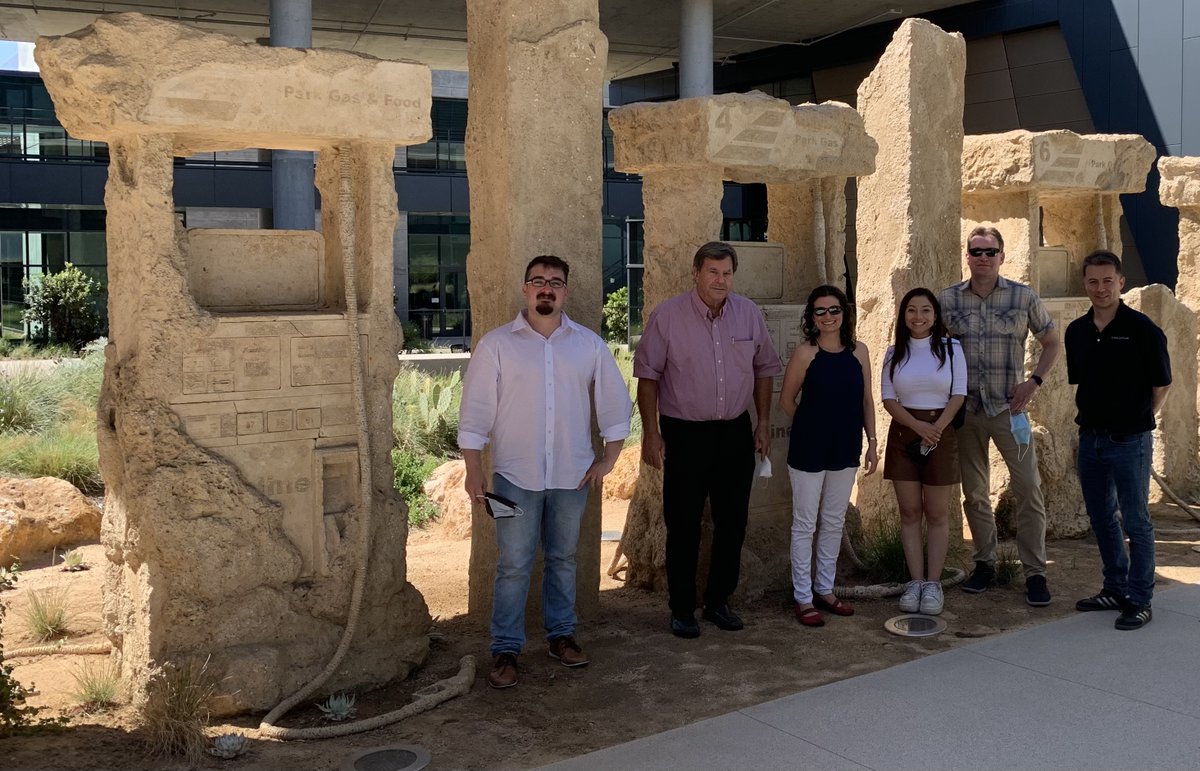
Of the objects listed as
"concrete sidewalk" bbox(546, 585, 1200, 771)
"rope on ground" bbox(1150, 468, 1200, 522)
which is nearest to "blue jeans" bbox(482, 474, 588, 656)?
"concrete sidewalk" bbox(546, 585, 1200, 771)

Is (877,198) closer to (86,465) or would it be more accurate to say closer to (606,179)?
(86,465)

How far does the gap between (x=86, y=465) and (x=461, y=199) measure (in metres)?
16.1

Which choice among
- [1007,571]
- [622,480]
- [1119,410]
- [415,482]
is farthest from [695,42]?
[1119,410]

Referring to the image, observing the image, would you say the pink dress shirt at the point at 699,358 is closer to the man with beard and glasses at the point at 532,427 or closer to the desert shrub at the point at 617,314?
the man with beard and glasses at the point at 532,427

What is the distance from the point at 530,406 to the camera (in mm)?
4906

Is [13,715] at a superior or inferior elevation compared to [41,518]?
inferior

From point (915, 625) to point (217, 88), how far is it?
4.09 m

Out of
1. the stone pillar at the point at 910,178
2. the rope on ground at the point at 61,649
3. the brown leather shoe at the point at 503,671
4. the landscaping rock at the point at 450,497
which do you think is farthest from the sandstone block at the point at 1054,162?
the rope on ground at the point at 61,649

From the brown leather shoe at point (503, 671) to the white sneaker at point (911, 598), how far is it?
219 cm

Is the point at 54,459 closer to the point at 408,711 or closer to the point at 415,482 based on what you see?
the point at 415,482

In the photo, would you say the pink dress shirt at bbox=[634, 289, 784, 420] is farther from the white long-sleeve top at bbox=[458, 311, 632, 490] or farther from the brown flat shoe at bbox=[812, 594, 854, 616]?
the brown flat shoe at bbox=[812, 594, 854, 616]

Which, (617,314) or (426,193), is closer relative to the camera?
(617,314)

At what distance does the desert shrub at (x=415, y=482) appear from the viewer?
28.9ft

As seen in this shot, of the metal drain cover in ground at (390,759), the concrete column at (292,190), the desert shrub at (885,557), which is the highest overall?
the concrete column at (292,190)
